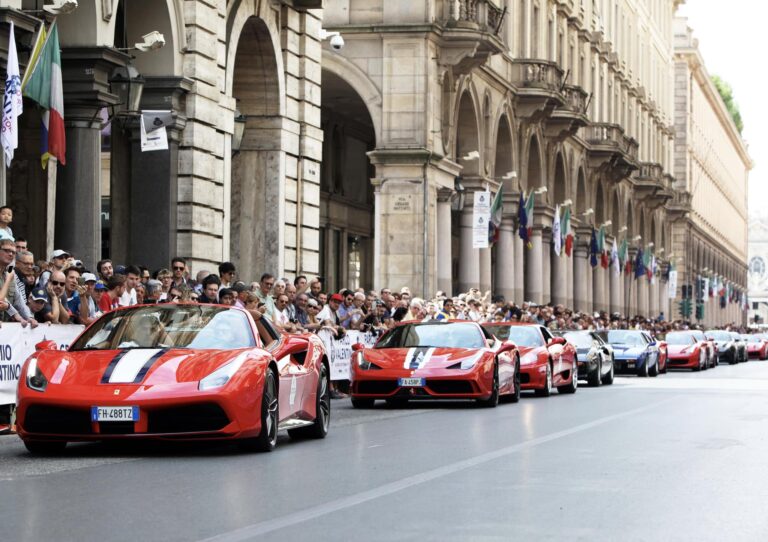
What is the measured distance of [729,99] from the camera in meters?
152

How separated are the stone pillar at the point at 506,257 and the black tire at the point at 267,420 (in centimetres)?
3805

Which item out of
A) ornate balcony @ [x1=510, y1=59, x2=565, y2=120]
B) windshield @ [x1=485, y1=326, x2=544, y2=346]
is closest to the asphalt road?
windshield @ [x1=485, y1=326, x2=544, y2=346]

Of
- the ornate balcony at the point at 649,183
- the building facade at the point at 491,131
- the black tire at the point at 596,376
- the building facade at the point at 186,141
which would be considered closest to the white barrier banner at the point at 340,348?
the building facade at the point at 186,141

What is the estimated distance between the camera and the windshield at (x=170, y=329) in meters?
13.5

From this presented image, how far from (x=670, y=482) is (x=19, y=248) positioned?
7731mm

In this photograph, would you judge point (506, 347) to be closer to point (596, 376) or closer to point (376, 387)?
point (376, 387)

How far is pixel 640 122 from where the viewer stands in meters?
85.2

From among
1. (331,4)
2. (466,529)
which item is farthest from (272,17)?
(466,529)

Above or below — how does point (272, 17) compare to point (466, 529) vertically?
above

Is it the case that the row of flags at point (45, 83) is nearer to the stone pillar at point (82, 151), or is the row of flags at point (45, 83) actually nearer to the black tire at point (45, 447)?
the stone pillar at point (82, 151)

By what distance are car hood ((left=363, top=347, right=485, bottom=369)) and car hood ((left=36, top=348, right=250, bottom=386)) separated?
793cm

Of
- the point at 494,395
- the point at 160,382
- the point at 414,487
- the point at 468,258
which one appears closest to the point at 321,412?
the point at 160,382

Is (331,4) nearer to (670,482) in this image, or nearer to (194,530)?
(670,482)

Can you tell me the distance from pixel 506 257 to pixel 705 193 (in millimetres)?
69450
